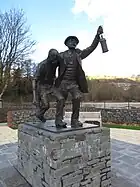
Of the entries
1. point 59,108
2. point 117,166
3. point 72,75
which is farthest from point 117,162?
point 72,75

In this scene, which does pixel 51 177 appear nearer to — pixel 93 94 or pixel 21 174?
pixel 21 174

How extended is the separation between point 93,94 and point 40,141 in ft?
51.5

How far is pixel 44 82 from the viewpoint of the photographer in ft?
11.6

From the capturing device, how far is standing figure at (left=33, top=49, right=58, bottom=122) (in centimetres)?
335

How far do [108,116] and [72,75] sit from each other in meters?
8.66

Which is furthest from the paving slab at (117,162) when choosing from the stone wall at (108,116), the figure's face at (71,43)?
the stone wall at (108,116)

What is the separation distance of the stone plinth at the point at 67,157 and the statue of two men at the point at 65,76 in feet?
1.03

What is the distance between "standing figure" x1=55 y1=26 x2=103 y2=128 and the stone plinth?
1.12 ft

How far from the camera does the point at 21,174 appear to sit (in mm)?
3875

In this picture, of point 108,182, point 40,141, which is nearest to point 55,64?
point 40,141

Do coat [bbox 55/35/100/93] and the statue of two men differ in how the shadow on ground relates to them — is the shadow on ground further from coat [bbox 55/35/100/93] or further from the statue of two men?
coat [bbox 55/35/100/93]

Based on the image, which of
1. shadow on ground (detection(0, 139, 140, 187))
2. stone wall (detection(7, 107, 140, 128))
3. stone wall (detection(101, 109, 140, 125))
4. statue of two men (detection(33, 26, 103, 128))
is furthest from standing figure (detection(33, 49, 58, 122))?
stone wall (detection(101, 109, 140, 125))

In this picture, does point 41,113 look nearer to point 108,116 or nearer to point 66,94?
point 66,94

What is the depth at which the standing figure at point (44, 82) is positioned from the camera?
335 cm
